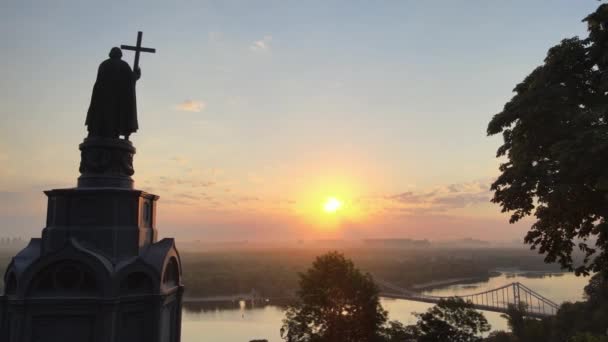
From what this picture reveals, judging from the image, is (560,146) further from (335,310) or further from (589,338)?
(335,310)

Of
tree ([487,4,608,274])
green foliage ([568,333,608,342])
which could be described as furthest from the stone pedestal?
green foliage ([568,333,608,342])

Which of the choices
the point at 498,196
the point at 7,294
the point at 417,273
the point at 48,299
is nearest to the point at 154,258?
the point at 48,299

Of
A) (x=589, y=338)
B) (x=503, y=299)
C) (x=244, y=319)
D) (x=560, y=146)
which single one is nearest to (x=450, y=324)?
(x=589, y=338)

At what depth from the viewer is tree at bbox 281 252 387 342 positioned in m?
22.6

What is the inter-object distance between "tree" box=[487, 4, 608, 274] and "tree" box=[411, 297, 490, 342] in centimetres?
1521

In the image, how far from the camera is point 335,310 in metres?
23.0

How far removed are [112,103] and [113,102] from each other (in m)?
0.03

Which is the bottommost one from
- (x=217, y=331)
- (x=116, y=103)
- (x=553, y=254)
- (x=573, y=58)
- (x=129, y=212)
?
(x=217, y=331)

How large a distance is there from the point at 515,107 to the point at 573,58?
169 cm

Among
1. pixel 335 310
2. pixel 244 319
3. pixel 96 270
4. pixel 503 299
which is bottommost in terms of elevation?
pixel 503 299

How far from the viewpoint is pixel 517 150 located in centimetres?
985

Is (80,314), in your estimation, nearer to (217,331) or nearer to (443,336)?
(443,336)

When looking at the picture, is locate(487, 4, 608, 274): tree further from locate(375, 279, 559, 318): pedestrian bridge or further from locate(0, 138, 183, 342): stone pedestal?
locate(375, 279, 559, 318): pedestrian bridge

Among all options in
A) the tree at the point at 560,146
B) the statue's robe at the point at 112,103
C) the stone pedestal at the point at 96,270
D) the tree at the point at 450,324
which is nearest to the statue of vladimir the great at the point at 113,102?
the statue's robe at the point at 112,103
